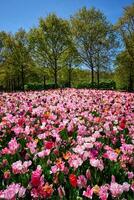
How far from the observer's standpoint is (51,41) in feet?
152

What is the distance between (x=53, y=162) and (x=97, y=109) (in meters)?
4.64

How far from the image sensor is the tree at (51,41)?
45.7m

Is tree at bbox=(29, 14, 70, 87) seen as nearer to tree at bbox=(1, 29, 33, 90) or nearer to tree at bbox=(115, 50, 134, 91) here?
tree at bbox=(1, 29, 33, 90)

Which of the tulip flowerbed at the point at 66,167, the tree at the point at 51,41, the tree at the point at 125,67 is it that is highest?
the tree at the point at 51,41

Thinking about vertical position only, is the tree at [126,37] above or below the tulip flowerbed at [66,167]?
above

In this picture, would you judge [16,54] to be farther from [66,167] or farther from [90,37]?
[66,167]

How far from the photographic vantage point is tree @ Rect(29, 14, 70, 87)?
4572 cm

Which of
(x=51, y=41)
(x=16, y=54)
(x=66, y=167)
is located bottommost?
(x=66, y=167)

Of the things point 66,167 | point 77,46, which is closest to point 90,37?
point 77,46

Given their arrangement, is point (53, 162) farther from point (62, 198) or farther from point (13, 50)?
point (13, 50)

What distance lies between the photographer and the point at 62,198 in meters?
3.56

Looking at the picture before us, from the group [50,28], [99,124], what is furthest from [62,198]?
[50,28]

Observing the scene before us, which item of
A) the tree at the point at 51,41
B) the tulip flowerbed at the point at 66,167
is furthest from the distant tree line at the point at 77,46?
the tulip flowerbed at the point at 66,167

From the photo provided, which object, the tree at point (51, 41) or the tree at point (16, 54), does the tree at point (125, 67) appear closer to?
the tree at point (51, 41)
